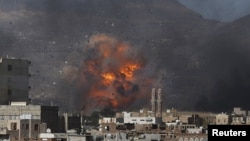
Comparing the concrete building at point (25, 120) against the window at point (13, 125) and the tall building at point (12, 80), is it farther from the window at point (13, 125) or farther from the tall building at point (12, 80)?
the tall building at point (12, 80)

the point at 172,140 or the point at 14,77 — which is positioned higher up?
the point at 14,77

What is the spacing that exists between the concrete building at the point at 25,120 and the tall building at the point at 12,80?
291 inches

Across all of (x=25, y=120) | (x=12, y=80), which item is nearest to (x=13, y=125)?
(x=25, y=120)

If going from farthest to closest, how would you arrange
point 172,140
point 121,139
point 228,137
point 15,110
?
point 15,110 → point 172,140 → point 121,139 → point 228,137

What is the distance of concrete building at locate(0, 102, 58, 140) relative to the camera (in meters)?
159

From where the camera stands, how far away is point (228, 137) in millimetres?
48375

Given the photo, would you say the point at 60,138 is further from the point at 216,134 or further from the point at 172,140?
the point at 216,134

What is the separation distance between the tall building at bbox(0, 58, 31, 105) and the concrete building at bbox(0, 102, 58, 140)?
291 inches

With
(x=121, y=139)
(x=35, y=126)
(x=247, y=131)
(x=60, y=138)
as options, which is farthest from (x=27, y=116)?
(x=247, y=131)

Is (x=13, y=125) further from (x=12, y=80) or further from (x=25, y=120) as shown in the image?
(x=12, y=80)

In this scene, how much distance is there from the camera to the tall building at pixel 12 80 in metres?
195

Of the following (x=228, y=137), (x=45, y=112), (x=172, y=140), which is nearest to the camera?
(x=228, y=137)

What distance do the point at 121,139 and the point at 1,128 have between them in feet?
110

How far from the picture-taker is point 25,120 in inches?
6363
